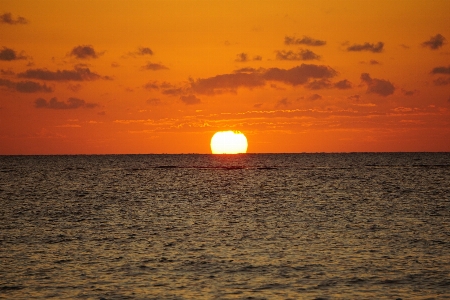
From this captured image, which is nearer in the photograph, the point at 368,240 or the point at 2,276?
the point at 2,276

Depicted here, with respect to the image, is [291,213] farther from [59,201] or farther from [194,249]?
[59,201]

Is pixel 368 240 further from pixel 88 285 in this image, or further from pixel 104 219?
pixel 104 219

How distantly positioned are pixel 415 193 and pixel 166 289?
7064 centimetres

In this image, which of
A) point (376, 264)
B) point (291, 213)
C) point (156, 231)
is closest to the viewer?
point (376, 264)

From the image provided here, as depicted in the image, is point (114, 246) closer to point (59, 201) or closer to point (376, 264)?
point (376, 264)

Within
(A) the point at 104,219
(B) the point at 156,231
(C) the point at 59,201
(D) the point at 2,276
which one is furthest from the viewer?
(C) the point at 59,201

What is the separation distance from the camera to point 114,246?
1751 inches

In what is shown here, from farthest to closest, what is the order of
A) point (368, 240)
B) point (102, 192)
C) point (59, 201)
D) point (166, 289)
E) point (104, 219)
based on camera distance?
point (102, 192), point (59, 201), point (104, 219), point (368, 240), point (166, 289)

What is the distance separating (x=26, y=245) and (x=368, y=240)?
2491cm

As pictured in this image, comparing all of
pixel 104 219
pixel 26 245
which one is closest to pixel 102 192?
pixel 104 219

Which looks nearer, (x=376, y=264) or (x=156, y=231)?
(x=376, y=264)

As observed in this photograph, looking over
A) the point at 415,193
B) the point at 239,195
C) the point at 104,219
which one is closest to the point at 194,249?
the point at 104,219

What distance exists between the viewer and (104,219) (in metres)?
62.6

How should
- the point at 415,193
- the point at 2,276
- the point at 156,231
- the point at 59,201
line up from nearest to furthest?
the point at 2,276
the point at 156,231
the point at 59,201
the point at 415,193
